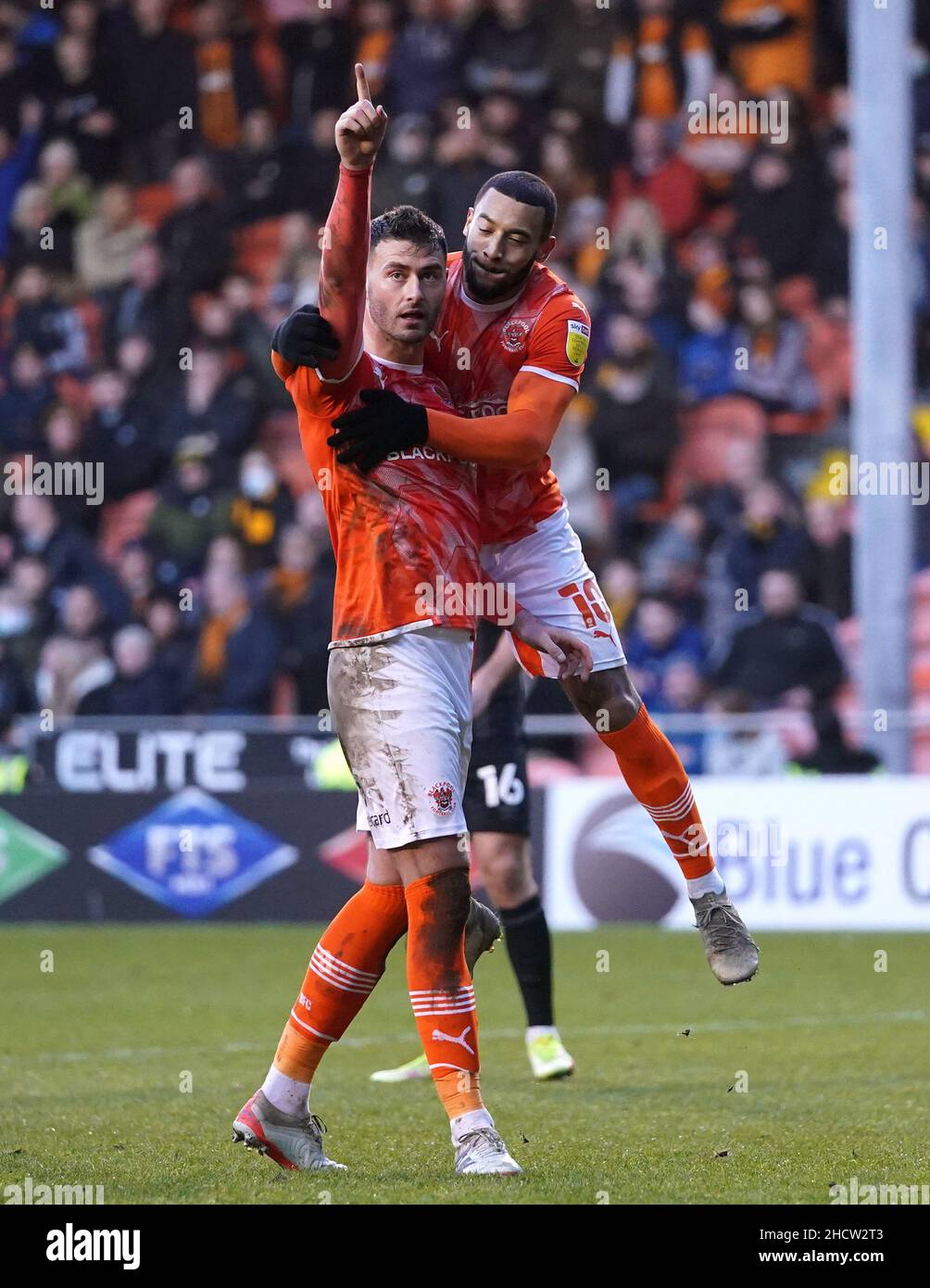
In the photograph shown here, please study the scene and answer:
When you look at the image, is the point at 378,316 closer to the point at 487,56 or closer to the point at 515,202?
the point at 515,202

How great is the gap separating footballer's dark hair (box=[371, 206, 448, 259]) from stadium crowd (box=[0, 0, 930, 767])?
853cm

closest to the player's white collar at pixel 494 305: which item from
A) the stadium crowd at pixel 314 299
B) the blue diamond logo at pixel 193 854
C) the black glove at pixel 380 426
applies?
the black glove at pixel 380 426

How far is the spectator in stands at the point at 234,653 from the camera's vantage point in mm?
15609

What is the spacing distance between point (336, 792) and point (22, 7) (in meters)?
10.1

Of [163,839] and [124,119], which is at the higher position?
[124,119]

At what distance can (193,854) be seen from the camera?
14.0m

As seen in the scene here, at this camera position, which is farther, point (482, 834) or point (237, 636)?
point (237, 636)

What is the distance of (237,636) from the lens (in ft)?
51.5

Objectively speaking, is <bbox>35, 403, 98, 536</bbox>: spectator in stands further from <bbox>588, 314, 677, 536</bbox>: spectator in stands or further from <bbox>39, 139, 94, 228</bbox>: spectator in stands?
<bbox>588, 314, 677, 536</bbox>: spectator in stands

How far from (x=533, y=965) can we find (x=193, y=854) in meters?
6.27

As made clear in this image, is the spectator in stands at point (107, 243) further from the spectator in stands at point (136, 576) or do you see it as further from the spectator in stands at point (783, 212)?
the spectator in stands at point (783, 212)

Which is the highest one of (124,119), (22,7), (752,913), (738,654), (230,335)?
(22,7)

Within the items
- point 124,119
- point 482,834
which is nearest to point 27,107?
point 124,119

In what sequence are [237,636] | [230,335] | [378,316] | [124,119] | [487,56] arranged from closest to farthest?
[378,316] < [237,636] < [230,335] < [487,56] < [124,119]
